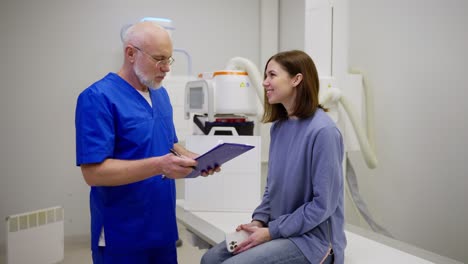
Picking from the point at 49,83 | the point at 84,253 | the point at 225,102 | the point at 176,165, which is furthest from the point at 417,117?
the point at 49,83

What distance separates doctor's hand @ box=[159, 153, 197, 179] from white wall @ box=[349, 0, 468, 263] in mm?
2116

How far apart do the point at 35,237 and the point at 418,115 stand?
2.68m

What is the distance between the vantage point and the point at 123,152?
153cm

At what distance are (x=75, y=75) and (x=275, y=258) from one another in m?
2.66

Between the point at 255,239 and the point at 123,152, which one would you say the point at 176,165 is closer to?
the point at 123,152

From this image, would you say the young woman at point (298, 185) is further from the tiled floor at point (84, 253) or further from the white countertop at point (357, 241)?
the tiled floor at point (84, 253)

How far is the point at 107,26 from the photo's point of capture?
3561 millimetres

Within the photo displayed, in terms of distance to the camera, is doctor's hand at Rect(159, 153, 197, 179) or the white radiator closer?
doctor's hand at Rect(159, 153, 197, 179)

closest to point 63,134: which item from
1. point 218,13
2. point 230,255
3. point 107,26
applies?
point 107,26

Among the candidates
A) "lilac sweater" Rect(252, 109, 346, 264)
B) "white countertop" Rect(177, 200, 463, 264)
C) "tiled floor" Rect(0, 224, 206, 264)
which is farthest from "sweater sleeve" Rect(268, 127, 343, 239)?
"tiled floor" Rect(0, 224, 206, 264)

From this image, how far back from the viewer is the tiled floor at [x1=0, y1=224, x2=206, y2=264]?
313cm

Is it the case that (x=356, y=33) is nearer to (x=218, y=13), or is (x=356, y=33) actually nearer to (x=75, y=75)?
(x=218, y=13)

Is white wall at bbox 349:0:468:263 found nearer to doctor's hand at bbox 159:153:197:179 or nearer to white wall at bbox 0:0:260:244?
white wall at bbox 0:0:260:244

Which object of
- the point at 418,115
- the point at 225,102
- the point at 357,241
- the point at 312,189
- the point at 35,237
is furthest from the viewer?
the point at 418,115
